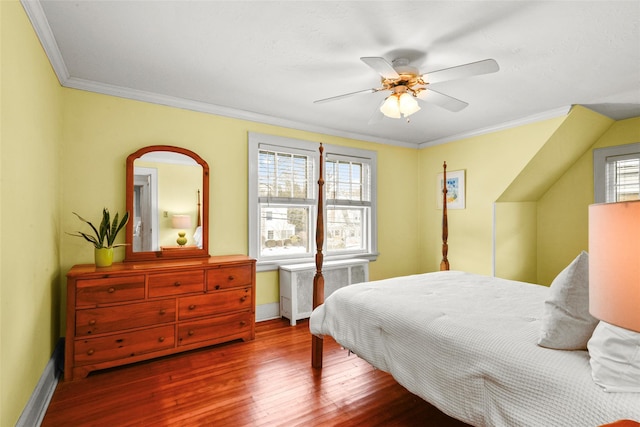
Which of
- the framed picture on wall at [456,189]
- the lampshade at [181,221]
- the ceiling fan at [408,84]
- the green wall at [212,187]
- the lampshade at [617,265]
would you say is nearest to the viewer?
the lampshade at [617,265]

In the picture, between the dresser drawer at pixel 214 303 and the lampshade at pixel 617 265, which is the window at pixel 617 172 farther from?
the dresser drawer at pixel 214 303

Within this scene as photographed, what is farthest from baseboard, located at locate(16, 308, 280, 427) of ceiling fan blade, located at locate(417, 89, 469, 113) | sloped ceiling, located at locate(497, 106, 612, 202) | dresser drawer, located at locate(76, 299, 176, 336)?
sloped ceiling, located at locate(497, 106, 612, 202)

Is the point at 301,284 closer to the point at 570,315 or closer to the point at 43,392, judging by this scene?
the point at 43,392

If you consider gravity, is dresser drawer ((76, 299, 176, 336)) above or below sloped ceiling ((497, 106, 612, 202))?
below

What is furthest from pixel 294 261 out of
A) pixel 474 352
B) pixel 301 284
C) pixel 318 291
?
pixel 474 352

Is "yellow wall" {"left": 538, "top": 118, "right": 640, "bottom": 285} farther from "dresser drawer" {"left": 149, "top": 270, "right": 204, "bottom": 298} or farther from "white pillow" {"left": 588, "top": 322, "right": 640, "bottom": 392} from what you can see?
"dresser drawer" {"left": 149, "top": 270, "right": 204, "bottom": 298}

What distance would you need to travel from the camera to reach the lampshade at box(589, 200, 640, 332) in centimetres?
67

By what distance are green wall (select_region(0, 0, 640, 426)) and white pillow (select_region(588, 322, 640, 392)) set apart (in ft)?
8.29

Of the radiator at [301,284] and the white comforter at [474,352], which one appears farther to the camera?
the radiator at [301,284]

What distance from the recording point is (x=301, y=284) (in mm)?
3838

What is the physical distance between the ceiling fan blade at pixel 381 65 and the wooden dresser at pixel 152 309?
6.88 ft

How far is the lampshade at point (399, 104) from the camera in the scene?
248 centimetres

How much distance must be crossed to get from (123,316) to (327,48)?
259cm

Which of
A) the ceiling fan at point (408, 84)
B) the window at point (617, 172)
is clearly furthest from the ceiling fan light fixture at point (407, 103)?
the window at point (617, 172)
